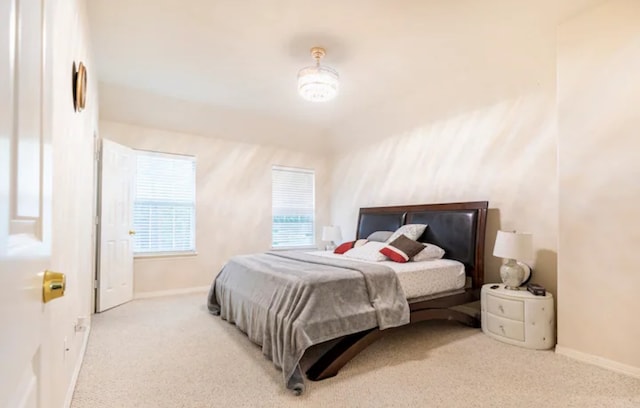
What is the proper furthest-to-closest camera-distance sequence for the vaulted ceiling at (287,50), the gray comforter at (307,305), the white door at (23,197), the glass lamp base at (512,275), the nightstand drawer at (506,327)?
the glass lamp base at (512,275)
the nightstand drawer at (506,327)
the vaulted ceiling at (287,50)
the gray comforter at (307,305)
the white door at (23,197)

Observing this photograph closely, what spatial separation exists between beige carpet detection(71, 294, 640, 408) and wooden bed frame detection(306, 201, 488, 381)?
14cm

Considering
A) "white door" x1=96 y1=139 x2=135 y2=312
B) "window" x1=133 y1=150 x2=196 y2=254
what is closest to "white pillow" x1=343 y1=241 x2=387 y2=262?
"window" x1=133 y1=150 x2=196 y2=254

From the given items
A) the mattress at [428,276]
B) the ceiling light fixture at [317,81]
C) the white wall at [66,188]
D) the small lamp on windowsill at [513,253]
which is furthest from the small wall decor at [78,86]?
the small lamp on windowsill at [513,253]

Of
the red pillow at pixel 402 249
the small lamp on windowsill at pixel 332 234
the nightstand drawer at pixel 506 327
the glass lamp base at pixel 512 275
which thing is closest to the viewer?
the nightstand drawer at pixel 506 327

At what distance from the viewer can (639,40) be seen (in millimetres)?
2404

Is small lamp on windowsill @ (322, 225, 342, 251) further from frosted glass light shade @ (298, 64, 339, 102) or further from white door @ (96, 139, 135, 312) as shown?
white door @ (96, 139, 135, 312)

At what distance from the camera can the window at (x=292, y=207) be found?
19.0 feet

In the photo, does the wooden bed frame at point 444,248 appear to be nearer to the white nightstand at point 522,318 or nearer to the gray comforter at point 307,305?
the gray comforter at point 307,305

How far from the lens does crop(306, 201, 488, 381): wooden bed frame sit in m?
2.43

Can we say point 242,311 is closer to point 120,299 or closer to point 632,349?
point 120,299

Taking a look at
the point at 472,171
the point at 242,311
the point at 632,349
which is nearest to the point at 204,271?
the point at 242,311

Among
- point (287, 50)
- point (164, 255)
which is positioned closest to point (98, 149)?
point (164, 255)

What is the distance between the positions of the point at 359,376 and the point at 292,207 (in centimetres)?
385

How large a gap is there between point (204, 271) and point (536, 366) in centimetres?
421
